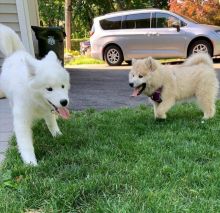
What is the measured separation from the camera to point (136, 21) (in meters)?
16.0

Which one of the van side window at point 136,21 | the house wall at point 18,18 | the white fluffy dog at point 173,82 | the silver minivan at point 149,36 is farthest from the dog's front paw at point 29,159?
the van side window at point 136,21

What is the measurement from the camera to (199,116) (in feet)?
20.7

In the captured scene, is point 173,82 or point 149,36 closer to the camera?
point 173,82

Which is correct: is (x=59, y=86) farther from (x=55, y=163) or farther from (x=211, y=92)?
(x=211, y=92)

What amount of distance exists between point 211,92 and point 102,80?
5658mm

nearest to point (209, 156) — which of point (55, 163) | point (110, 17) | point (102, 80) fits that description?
point (55, 163)

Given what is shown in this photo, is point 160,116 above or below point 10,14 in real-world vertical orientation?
below

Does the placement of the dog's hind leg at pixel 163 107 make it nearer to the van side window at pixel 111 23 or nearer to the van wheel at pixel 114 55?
the van wheel at pixel 114 55

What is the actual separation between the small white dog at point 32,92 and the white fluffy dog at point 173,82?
1.50 m

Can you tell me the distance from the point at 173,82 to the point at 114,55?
10375 millimetres

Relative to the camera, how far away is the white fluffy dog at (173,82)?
570 centimetres

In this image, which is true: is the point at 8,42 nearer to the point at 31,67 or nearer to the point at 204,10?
the point at 31,67

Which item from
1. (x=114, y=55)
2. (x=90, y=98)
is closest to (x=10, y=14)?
(x=90, y=98)

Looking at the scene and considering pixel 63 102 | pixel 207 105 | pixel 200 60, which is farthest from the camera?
pixel 200 60
